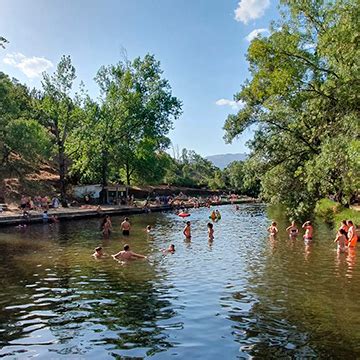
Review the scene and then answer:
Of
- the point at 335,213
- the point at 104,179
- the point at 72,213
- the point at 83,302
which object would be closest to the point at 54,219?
the point at 72,213

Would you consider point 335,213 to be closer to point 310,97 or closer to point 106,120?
point 310,97

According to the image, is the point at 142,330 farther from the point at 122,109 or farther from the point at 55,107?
the point at 122,109

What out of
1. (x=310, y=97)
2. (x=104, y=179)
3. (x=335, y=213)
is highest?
(x=310, y=97)

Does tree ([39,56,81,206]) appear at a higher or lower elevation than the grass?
higher

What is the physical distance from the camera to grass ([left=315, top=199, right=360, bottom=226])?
30.6 metres

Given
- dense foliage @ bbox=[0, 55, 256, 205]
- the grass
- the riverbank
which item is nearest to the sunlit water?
the grass

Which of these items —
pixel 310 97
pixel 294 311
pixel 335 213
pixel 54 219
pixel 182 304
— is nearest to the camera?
pixel 294 311

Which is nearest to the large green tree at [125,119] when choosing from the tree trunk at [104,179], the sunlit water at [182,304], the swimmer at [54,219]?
the tree trunk at [104,179]

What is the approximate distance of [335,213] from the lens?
36.5 metres

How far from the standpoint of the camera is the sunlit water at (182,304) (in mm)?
8875

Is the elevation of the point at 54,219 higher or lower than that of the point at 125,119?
lower

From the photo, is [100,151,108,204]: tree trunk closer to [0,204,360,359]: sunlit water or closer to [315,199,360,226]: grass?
[315,199,360,226]: grass

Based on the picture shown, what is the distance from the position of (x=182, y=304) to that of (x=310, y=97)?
13549 mm

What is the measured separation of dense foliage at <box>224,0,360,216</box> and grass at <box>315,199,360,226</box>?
289 cm
